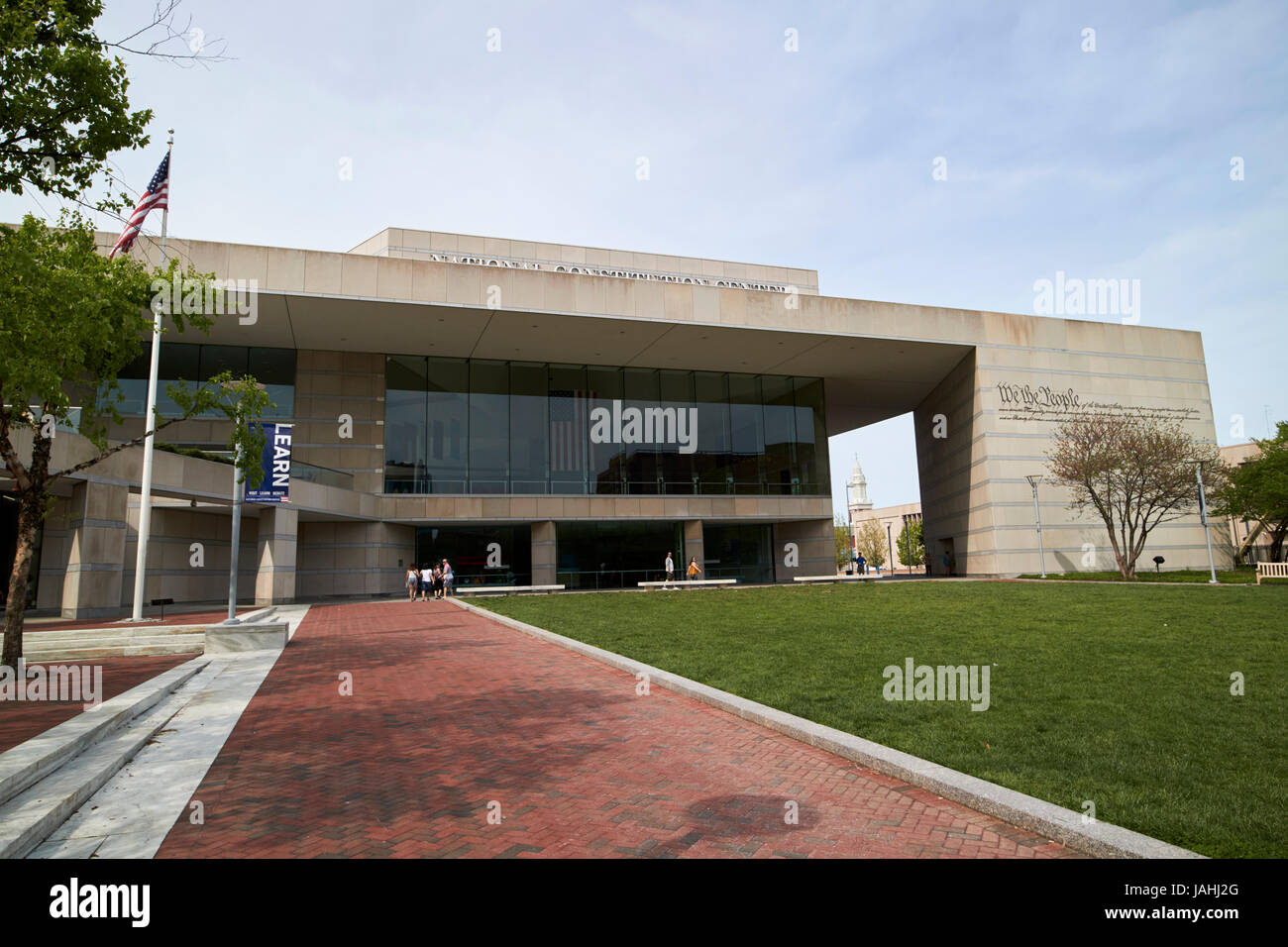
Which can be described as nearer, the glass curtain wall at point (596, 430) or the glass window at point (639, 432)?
the glass curtain wall at point (596, 430)

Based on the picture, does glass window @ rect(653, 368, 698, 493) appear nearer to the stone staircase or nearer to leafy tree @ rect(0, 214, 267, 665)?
the stone staircase

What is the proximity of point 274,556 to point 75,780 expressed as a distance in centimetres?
2416

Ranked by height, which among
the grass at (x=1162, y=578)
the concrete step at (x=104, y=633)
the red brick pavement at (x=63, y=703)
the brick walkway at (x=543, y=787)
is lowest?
the brick walkway at (x=543, y=787)

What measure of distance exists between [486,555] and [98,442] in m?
26.2

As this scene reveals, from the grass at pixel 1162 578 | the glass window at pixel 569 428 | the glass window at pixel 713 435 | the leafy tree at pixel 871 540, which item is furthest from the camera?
the leafy tree at pixel 871 540

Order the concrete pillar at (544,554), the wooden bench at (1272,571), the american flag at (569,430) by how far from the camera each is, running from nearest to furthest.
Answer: the wooden bench at (1272,571) → the concrete pillar at (544,554) → the american flag at (569,430)

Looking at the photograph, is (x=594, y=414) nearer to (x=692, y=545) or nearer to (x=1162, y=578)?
(x=692, y=545)

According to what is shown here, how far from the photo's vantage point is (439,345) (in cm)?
3566

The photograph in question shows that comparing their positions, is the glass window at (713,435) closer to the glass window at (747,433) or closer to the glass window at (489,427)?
the glass window at (747,433)

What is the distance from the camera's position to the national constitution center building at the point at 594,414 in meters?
30.8

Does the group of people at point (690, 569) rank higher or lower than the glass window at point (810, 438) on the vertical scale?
lower

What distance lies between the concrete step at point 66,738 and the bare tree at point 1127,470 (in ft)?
114

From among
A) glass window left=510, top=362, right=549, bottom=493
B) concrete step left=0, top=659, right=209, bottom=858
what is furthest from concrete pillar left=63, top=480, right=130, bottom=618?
glass window left=510, top=362, right=549, bottom=493

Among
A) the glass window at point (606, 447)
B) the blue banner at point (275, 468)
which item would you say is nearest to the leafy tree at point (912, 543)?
the glass window at point (606, 447)
